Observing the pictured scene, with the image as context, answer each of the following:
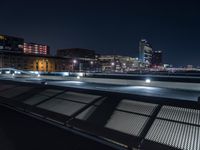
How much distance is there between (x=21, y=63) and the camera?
124 m

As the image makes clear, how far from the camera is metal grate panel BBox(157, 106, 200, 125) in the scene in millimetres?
8219

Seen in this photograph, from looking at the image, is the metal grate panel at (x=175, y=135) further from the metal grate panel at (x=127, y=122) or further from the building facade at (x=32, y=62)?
the building facade at (x=32, y=62)

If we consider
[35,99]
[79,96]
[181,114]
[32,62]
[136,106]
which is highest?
[32,62]

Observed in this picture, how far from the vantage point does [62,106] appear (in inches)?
543

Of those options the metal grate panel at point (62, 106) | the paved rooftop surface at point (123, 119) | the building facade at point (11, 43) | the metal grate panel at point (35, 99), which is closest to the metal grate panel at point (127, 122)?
the paved rooftop surface at point (123, 119)

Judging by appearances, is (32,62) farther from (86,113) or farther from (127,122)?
(127,122)

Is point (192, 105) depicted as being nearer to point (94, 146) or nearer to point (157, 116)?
point (157, 116)

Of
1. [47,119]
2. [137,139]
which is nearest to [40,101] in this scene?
[47,119]

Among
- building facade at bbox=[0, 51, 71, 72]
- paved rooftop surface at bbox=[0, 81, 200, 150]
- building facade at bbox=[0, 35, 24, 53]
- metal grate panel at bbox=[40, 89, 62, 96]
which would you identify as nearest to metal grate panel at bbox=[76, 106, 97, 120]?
paved rooftop surface at bbox=[0, 81, 200, 150]

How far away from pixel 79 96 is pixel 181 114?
7.86 metres

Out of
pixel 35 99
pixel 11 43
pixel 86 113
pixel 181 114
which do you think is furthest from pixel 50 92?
pixel 11 43

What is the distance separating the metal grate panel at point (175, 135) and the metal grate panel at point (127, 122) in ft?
1.91

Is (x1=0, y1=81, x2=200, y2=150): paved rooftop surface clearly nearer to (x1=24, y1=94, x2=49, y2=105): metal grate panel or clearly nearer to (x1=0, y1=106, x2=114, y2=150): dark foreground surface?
(x1=0, y1=106, x2=114, y2=150): dark foreground surface

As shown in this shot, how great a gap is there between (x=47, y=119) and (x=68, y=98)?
3132 millimetres
